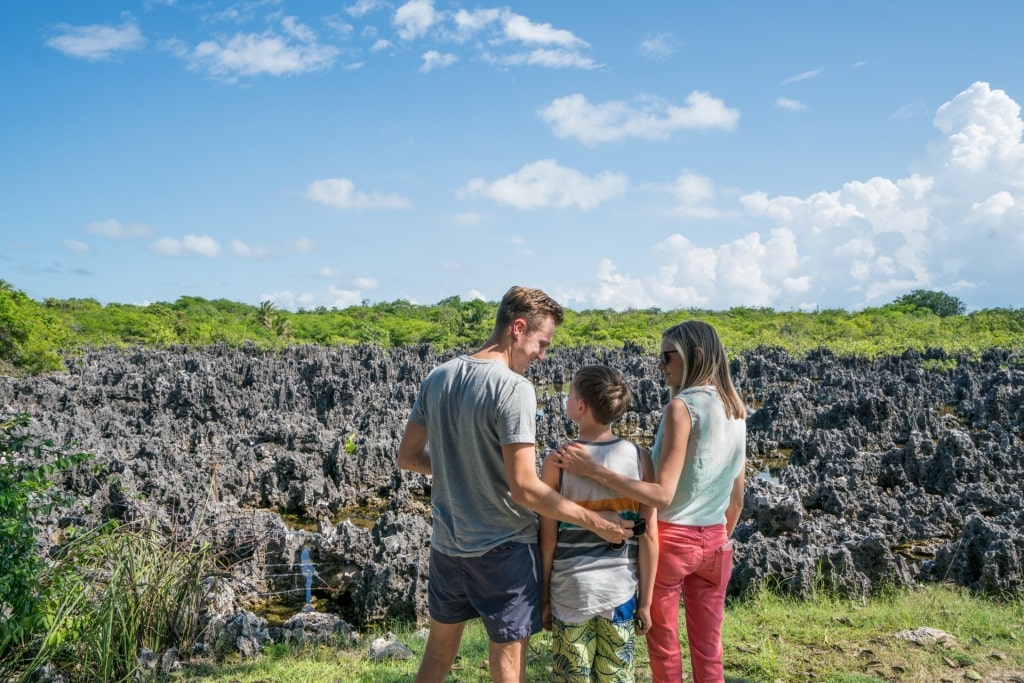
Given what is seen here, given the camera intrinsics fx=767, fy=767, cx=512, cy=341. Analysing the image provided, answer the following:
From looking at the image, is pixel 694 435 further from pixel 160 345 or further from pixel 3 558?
pixel 160 345

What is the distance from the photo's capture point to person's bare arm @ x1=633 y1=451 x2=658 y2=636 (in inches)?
104

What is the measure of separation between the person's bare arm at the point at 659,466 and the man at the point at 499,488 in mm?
120

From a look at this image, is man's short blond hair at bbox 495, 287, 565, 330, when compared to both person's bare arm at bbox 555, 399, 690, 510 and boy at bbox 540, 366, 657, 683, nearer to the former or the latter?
boy at bbox 540, 366, 657, 683

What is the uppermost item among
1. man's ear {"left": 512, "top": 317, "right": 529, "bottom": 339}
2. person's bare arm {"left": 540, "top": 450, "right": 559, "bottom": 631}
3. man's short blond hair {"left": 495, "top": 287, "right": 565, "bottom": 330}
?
man's short blond hair {"left": 495, "top": 287, "right": 565, "bottom": 330}

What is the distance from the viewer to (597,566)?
261cm

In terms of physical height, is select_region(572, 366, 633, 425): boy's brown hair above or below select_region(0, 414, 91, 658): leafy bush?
above

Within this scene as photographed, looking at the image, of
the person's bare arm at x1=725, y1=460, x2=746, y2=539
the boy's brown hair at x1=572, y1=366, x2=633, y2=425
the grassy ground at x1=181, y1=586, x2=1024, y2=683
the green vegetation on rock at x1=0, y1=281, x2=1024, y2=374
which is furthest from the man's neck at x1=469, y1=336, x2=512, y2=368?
the green vegetation on rock at x1=0, y1=281, x2=1024, y2=374

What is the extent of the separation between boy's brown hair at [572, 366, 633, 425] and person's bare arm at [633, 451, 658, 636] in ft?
0.78

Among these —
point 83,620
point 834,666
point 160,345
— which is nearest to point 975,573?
point 834,666

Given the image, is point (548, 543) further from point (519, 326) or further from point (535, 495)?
point (519, 326)

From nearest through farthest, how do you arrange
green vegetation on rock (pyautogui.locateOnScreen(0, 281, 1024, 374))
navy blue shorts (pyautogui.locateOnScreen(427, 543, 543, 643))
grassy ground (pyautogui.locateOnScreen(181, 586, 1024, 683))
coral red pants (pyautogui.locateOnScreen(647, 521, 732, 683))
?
navy blue shorts (pyautogui.locateOnScreen(427, 543, 543, 643))
coral red pants (pyautogui.locateOnScreen(647, 521, 732, 683))
grassy ground (pyautogui.locateOnScreen(181, 586, 1024, 683))
green vegetation on rock (pyautogui.locateOnScreen(0, 281, 1024, 374))

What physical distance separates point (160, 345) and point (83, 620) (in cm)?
2855

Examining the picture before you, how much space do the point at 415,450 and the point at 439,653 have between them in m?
0.74

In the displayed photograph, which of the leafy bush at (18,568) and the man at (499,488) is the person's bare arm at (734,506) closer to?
the man at (499,488)
